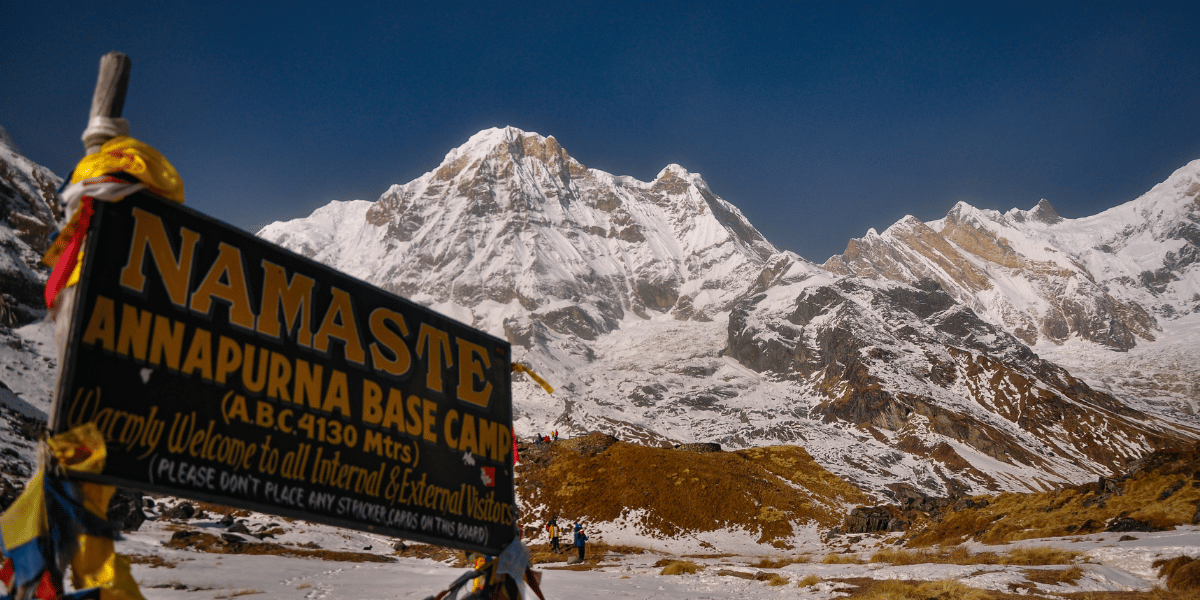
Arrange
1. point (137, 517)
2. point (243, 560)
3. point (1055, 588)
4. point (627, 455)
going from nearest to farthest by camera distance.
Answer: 1. point (1055, 588)
2. point (243, 560)
3. point (137, 517)
4. point (627, 455)

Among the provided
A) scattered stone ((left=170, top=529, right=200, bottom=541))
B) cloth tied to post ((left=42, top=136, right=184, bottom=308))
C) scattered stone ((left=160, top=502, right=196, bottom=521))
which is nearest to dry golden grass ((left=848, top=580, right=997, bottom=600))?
cloth tied to post ((left=42, top=136, right=184, bottom=308))

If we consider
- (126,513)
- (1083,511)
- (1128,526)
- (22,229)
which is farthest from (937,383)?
(22,229)

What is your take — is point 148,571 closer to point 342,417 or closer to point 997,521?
point 342,417

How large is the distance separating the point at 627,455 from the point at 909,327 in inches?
5270

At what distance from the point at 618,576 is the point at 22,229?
102 meters

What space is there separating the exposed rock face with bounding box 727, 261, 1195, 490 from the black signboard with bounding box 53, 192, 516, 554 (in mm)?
104341

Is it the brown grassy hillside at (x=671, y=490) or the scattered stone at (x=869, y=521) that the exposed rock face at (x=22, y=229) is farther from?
the scattered stone at (x=869, y=521)

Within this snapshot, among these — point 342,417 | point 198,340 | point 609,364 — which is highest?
point 609,364

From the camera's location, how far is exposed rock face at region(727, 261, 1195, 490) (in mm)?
113500

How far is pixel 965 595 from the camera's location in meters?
12.4

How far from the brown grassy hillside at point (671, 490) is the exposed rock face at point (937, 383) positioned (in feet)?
179

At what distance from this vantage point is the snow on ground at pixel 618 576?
14422 millimetres

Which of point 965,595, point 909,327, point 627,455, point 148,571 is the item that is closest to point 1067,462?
point 909,327

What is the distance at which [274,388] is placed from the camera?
5.47 meters
